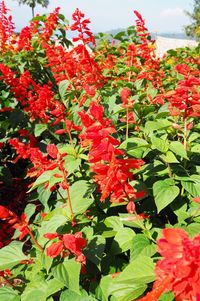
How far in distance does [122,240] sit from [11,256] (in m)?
0.68

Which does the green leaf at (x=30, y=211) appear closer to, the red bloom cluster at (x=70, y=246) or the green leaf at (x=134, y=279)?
the red bloom cluster at (x=70, y=246)

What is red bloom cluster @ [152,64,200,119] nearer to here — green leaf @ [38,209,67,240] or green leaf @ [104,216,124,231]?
green leaf @ [104,216,124,231]

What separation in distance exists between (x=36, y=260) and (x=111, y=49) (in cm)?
435

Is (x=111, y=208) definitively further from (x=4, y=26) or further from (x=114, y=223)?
(x=4, y=26)

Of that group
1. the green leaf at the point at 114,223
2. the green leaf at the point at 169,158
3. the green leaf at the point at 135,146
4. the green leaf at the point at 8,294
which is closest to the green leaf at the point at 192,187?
the green leaf at the point at 169,158

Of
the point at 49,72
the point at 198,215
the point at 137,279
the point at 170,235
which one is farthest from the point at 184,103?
the point at 49,72

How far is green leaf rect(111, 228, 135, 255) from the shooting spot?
186 cm

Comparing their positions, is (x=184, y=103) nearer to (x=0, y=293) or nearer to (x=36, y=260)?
(x=36, y=260)

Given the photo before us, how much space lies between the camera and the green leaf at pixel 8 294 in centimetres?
203

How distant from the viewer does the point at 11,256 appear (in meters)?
2.12

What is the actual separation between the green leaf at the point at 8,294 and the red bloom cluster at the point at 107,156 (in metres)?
0.79

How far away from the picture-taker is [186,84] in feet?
6.80

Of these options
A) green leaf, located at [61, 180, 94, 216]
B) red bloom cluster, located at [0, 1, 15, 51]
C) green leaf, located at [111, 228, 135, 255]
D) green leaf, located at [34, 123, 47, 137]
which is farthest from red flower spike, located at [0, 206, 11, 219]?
red bloom cluster, located at [0, 1, 15, 51]

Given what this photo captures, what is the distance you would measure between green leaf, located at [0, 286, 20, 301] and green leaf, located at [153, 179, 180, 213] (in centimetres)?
92
